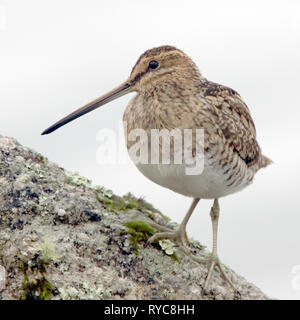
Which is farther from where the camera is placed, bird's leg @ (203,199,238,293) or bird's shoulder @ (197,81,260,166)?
bird's shoulder @ (197,81,260,166)

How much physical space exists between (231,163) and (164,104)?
0.75m

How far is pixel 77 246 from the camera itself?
13.1ft

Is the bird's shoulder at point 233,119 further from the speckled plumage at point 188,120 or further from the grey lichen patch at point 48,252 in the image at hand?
the grey lichen patch at point 48,252

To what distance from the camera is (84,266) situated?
3865 mm

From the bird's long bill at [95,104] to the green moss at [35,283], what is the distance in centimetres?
166

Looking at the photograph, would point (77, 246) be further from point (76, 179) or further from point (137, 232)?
point (76, 179)

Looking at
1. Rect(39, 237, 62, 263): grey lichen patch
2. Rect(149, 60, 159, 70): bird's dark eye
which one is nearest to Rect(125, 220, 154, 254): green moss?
Rect(39, 237, 62, 263): grey lichen patch

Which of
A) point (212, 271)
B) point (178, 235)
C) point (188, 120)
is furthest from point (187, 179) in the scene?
point (212, 271)

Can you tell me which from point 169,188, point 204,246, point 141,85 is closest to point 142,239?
point 169,188

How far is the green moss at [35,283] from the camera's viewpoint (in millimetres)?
3521

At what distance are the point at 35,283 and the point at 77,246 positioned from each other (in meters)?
0.52

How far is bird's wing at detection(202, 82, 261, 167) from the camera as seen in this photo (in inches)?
186

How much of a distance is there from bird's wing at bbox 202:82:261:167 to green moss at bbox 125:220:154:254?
1002 millimetres

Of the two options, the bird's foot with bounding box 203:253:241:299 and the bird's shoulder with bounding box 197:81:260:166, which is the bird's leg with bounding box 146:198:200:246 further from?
the bird's shoulder with bounding box 197:81:260:166
